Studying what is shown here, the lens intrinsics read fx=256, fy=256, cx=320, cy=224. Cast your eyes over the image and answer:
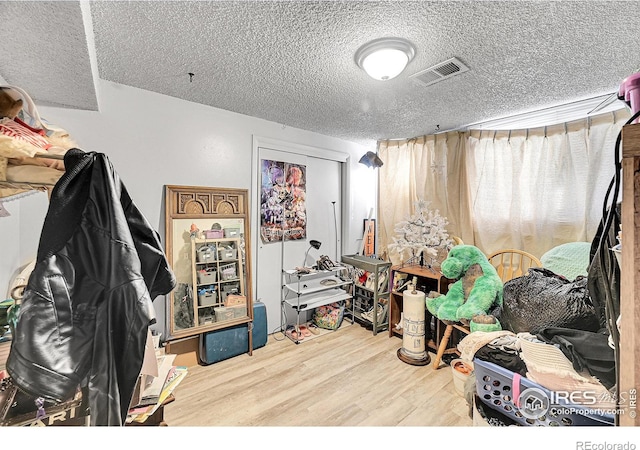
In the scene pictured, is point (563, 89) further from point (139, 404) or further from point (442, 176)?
point (139, 404)

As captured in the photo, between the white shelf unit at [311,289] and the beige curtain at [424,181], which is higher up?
the beige curtain at [424,181]

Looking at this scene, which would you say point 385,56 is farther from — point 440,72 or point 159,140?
point 159,140

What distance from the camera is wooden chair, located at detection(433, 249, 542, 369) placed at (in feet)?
7.02

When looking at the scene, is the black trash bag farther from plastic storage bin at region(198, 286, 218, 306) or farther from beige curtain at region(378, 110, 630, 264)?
plastic storage bin at region(198, 286, 218, 306)

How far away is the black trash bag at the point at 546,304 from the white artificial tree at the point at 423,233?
35.0 inches

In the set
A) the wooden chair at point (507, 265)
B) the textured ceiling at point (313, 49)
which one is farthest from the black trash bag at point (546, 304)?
the textured ceiling at point (313, 49)

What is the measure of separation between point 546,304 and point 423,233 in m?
1.28

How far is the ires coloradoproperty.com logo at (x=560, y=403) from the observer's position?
868 mm

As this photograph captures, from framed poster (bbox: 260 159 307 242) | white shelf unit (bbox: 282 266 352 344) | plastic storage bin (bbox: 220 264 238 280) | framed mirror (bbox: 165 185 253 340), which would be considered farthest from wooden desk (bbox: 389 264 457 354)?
plastic storage bin (bbox: 220 264 238 280)

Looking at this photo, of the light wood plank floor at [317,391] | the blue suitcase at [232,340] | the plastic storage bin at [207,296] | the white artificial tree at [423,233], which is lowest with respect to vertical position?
the light wood plank floor at [317,391]

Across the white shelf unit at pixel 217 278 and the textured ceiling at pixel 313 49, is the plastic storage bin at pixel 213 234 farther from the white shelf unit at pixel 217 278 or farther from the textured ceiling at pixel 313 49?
the textured ceiling at pixel 313 49

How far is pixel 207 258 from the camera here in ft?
7.42

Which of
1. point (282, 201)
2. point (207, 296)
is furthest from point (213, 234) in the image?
point (282, 201)

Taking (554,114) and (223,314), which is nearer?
(554,114)
